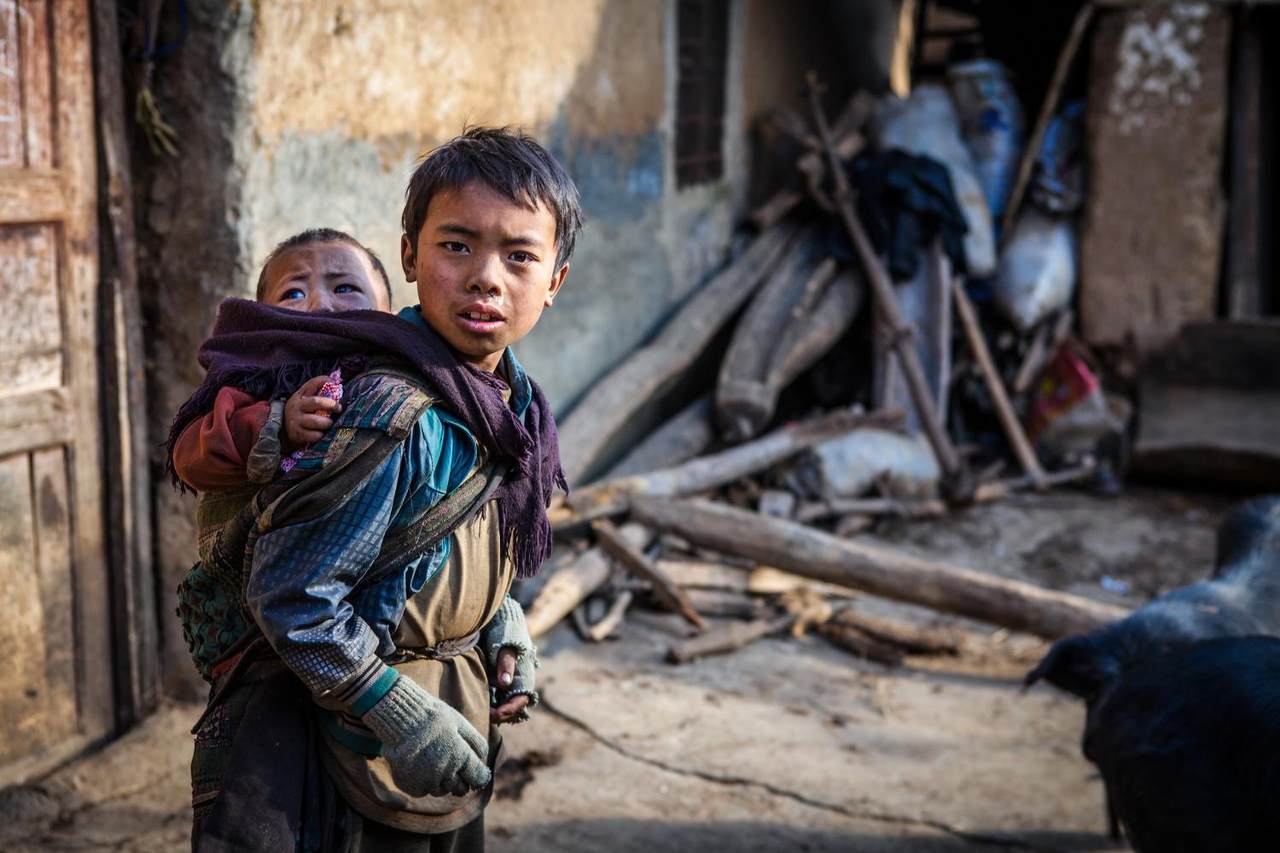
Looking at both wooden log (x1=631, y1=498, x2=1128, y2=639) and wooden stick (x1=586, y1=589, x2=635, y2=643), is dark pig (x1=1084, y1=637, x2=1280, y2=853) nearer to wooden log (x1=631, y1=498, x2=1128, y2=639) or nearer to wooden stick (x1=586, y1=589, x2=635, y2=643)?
wooden log (x1=631, y1=498, x2=1128, y2=639)

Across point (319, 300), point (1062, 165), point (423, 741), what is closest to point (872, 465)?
point (1062, 165)

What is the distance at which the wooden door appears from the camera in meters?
3.36

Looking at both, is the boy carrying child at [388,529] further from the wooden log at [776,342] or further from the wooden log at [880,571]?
the wooden log at [776,342]

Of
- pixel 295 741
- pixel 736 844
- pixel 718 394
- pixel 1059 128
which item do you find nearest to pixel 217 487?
pixel 295 741

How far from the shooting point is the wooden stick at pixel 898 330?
7.14 m

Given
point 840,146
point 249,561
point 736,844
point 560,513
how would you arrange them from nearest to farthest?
1. point 249,561
2. point 736,844
3. point 560,513
4. point 840,146

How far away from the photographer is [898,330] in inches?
287

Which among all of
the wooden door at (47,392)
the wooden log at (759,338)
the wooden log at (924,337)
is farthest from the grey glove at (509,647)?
the wooden log at (924,337)

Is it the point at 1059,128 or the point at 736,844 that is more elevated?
the point at 1059,128

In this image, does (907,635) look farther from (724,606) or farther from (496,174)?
(496,174)

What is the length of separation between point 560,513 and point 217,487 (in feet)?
10.9

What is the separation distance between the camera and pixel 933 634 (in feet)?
16.9

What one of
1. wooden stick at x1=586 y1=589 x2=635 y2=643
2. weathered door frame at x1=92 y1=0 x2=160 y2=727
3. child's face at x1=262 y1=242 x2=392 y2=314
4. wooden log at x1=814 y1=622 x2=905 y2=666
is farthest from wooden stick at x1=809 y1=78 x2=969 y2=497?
child's face at x1=262 y1=242 x2=392 y2=314

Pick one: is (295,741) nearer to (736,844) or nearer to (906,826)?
(736,844)
